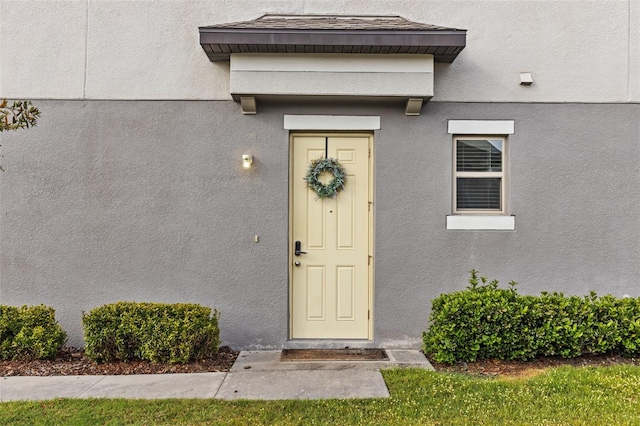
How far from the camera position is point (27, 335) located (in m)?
4.96

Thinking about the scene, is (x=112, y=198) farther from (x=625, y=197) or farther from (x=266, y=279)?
(x=625, y=197)

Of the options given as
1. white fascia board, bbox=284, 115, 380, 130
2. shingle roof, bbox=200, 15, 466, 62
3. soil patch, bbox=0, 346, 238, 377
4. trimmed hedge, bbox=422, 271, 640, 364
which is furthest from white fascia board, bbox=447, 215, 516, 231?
soil patch, bbox=0, 346, 238, 377

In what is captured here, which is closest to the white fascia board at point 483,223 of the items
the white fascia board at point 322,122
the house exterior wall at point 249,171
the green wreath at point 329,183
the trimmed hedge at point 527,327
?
the house exterior wall at point 249,171

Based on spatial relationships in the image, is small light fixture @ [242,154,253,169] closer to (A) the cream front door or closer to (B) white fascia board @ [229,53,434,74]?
(A) the cream front door

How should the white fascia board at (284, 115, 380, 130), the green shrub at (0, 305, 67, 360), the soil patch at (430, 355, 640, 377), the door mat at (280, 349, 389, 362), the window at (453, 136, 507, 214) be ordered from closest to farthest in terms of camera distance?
the soil patch at (430, 355, 640, 377)
the green shrub at (0, 305, 67, 360)
the door mat at (280, 349, 389, 362)
the white fascia board at (284, 115, 380, 130)
the window at (453, 136, 507, 214)

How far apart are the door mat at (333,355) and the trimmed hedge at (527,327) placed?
75 cm

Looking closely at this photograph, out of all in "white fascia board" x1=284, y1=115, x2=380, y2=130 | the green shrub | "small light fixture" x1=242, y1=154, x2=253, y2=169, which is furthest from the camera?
"white fascia board" x1=284, y1=115, x2=380, y2=130

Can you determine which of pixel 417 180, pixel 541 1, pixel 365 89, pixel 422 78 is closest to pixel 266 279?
pixel 417 180

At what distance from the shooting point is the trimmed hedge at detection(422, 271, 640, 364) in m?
4.83

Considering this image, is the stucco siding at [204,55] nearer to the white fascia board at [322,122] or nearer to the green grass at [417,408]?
the white fascia board at [322,122]

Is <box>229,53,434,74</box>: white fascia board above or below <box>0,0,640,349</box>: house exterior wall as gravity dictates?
above

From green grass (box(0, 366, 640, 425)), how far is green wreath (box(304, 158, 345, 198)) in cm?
254

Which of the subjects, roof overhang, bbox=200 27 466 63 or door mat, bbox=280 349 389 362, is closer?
roof overhang, bbox=200 27 466 63

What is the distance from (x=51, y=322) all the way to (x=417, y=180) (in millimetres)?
4935
